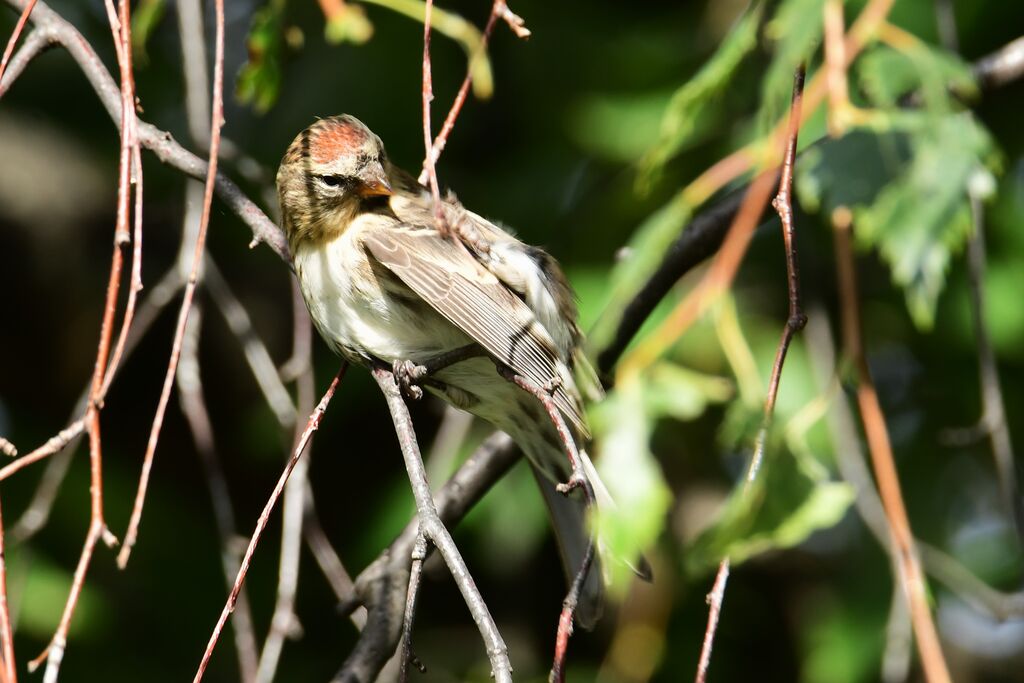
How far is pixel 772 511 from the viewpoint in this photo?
5.45ft

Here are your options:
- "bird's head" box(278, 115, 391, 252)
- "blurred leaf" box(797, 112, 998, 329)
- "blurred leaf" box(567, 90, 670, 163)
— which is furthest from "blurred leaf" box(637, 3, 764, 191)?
"blurred leaf" box(567, 90, 670, 163)

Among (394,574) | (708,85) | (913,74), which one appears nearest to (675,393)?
(708,85)

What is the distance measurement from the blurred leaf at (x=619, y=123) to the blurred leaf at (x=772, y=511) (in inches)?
108

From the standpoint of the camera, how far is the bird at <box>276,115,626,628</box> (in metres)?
3.33

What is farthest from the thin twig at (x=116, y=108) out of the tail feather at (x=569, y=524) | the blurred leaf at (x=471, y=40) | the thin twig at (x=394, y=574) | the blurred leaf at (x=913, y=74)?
the blurred leaf at (x=913, y=74)

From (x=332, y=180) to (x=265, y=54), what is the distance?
1.66ft

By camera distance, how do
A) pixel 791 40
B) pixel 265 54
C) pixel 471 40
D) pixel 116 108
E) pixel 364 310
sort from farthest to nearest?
pixel 364 310 → pixel 265 54 → pixel 116 108 → pixel 471 40 → pixel 791 40

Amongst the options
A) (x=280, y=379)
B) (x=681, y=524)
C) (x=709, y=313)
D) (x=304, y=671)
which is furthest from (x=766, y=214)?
(x=304, y=671)

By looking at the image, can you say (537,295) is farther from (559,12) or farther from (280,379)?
(559,12)

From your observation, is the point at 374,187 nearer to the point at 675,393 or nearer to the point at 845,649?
the point at 675,393

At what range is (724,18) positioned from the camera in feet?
14.6

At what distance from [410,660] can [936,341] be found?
10.0 feet

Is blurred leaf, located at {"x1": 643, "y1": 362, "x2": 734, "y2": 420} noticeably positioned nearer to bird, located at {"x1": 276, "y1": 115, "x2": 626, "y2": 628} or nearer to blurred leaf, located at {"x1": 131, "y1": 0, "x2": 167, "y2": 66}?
bird, located at {"x1": 276, "y1": 115, "x2": 626, "y2": 628}

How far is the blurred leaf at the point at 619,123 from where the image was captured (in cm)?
437
